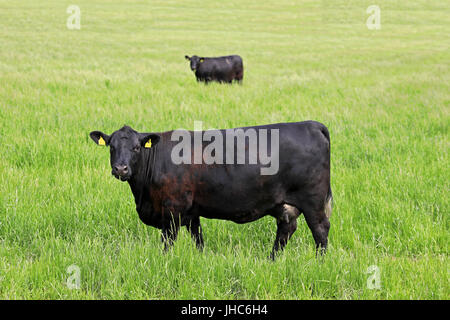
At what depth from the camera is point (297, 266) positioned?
420 centimetres

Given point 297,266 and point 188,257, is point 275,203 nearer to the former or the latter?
point 297,266

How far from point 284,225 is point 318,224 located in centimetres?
38

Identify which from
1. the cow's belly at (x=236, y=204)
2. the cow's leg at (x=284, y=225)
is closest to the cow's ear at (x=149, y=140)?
the cow's belly at (x=236, y=204)

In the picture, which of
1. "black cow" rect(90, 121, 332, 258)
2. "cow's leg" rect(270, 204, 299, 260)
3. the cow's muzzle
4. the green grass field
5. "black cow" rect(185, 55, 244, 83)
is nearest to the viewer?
the green grass field

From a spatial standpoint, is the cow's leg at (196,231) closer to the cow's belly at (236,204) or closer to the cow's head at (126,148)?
the cow's belly at (236,204)

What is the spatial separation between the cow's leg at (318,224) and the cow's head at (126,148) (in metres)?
1.58

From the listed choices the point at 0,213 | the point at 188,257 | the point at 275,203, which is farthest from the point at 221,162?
the point at 0,213

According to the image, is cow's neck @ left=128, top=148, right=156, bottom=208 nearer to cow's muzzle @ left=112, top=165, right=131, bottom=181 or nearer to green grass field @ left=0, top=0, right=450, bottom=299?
cow's muzzle @ left=112, top=165, right=131, bottom=181

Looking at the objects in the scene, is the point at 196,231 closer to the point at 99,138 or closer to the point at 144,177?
the point at 144,177

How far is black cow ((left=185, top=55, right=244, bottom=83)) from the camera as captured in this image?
17.1 metres

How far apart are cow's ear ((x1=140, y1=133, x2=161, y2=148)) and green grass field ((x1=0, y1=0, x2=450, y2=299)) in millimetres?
892

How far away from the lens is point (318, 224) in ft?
15.2

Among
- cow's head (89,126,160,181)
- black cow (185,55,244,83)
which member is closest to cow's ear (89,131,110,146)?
cow's head (89,126,160,181)
